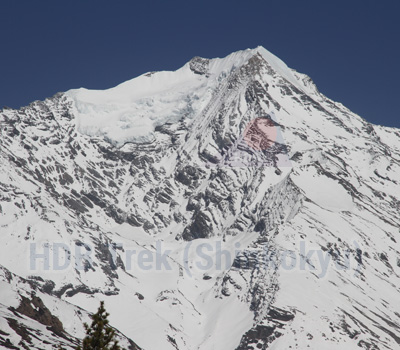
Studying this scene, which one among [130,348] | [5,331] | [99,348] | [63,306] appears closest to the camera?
[99,348]

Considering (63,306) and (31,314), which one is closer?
(31,314)

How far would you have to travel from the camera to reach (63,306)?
16362 cm

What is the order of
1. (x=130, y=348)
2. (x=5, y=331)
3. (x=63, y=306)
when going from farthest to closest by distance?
(x=63, y=306)
(x=130, y=348)
(x=5, y=331)

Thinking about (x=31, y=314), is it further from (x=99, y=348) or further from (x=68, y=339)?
(x=99, y=348)

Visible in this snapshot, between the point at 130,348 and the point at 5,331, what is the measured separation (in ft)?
146

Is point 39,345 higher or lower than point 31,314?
lower

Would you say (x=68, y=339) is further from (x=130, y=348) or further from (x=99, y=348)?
(x=99, y=348)

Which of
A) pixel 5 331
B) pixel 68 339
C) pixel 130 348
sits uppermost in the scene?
pixel 130 348

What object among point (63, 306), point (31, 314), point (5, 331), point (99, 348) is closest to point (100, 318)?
point (99, 348)

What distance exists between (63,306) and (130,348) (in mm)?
18327

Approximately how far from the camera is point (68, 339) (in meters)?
132

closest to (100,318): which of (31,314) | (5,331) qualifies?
(5,331)

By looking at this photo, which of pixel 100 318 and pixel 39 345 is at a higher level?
pixel 39 345

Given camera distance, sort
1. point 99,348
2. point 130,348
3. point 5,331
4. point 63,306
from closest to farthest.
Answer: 1. point 99,348
2. point 5,331
3. point 130,348
4. point 63,306
